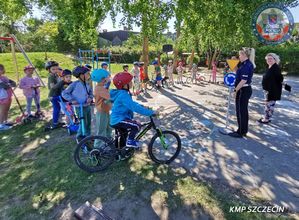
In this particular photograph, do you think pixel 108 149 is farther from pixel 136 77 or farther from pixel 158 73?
pixel 158 73

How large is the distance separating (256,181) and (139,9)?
18.0 feet

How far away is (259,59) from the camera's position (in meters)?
21.7

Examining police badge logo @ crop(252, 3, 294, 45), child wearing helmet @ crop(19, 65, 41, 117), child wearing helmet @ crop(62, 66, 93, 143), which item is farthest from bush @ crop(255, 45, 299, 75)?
child wearing helmet @ crop(62, 66, 93, 143)

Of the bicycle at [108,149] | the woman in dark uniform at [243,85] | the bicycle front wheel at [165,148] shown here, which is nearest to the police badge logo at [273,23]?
the woman in dark uniform at [243,85]

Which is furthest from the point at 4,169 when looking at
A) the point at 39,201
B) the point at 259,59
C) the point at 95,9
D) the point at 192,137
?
the point at 259,59

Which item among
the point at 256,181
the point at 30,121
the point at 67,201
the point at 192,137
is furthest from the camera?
the point at 30,121

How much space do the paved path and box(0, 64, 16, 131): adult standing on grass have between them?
403cm

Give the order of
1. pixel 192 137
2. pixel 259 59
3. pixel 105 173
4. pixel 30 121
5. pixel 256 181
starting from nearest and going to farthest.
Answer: pixel 256 181 < pixel 105 173 < pixel 192 137 < pixel 30 121 < pixel 259 59

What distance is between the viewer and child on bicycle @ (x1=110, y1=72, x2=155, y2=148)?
3705 mm

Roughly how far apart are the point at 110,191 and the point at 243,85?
10.9ft

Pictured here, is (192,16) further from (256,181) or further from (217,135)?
(256,181)

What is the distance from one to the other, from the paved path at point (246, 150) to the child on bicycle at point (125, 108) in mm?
1041

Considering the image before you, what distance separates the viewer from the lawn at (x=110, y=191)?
3.07m

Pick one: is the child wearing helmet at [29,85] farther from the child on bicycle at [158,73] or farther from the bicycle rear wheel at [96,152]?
the child on bicycle at [158,73]
